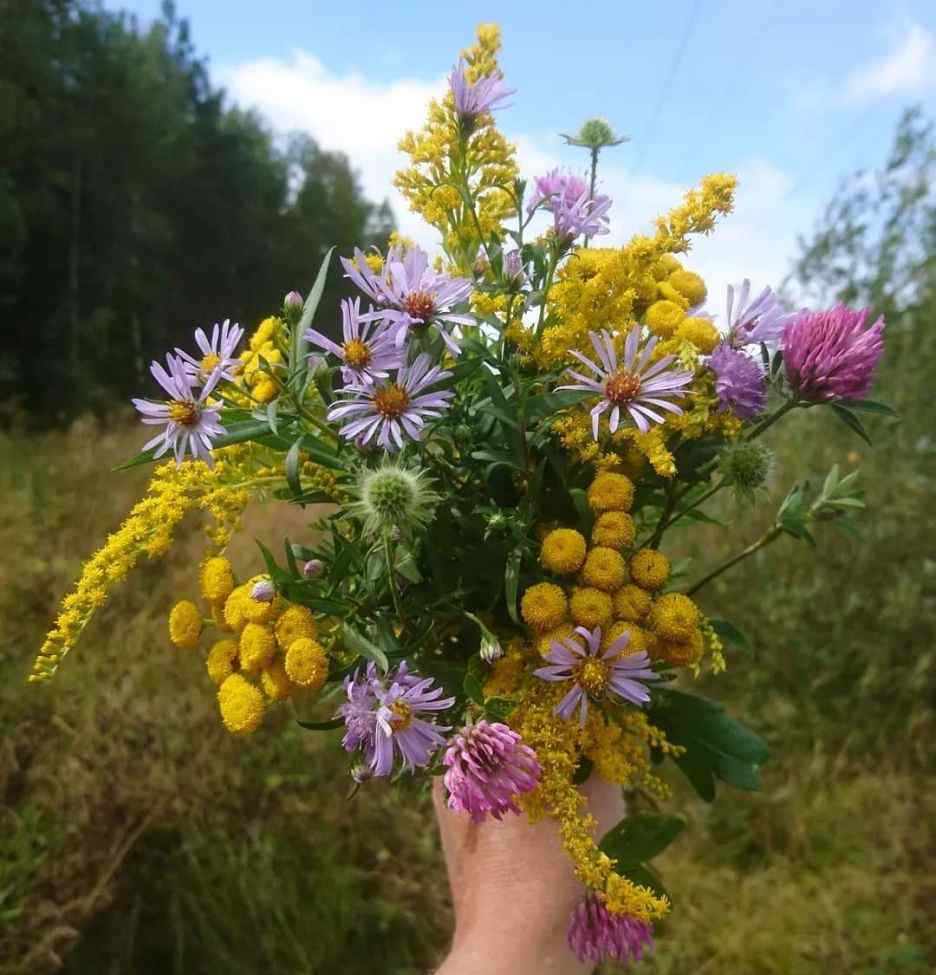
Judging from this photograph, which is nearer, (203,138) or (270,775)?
(270,775)

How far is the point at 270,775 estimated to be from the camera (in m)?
2.69

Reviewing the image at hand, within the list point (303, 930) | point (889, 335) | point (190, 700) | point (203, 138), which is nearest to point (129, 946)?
point (303, 930)

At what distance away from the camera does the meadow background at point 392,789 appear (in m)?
2.40

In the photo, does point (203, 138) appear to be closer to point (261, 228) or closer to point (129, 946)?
point (261, 228)

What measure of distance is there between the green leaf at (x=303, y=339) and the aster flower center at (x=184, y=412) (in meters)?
0.12

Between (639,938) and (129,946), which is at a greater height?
(129,946)

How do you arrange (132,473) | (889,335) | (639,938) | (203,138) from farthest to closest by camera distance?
(203,138) < (132,473) < (889,335) < (639,938)

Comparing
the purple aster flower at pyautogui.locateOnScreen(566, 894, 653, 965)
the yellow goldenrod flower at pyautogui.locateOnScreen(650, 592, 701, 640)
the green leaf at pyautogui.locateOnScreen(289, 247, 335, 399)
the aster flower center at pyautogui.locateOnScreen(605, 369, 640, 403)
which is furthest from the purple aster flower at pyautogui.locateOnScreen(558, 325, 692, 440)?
the purple aster flower at pyautogui.locateOnScreen(566, 894, 653, 965)

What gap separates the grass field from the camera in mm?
2387

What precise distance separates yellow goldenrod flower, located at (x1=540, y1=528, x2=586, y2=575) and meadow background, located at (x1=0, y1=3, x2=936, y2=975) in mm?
394

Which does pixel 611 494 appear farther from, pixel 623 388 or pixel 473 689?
pixel 473 689

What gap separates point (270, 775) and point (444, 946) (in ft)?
2.66

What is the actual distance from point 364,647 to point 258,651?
119 millimetres

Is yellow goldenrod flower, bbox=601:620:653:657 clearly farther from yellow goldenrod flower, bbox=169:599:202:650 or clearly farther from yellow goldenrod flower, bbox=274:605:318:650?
yellow goldenrod flower, bbox=169:599:202:650
